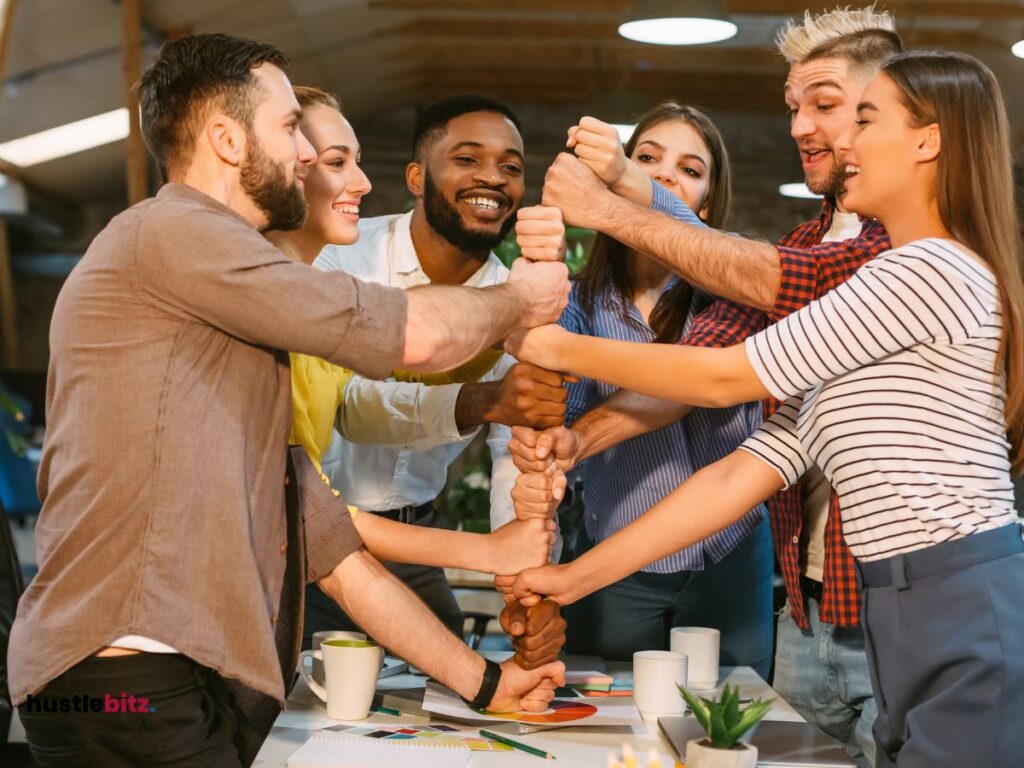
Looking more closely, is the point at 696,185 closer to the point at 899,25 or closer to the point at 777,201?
the point at 899,25

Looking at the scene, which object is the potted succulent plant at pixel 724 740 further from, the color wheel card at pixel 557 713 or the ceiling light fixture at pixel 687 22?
the ceiling light fixture at pixel 687 22

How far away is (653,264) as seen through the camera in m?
2.61

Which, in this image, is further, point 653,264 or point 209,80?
point 653,264

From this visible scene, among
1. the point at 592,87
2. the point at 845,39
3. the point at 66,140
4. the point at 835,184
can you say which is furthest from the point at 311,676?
the point at 66,140

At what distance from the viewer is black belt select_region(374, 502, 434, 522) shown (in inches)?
111

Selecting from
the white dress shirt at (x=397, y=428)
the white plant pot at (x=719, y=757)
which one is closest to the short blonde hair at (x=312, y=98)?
the white dress shirt at (x=397, y=428)

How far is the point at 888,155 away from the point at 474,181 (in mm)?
1462

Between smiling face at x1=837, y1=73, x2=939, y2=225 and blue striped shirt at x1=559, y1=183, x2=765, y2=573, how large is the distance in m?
0.68

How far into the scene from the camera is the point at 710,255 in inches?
81.4

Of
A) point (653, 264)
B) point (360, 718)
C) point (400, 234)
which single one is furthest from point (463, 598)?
point (360, 718)

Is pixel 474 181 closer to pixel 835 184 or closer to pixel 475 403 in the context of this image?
pixel 475 403

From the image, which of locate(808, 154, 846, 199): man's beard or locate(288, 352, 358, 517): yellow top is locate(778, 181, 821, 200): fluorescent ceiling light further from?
locate(288, 352, 358, 517): yellow top

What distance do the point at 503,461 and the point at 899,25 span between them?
5.61 metres

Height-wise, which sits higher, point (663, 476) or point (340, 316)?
point (340, 316)
